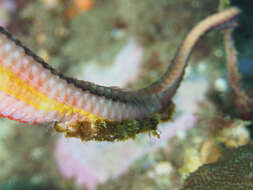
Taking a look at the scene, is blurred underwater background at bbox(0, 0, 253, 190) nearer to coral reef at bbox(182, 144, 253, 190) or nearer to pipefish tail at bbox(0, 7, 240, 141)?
coral reef at bbox(182, 144, 253, 190)

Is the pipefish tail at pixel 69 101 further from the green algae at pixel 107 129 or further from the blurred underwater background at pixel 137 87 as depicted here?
the blurred underwater background at pixel 137 87

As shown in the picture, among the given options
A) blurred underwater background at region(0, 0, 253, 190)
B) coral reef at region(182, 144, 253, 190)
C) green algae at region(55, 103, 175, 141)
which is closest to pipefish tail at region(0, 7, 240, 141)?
green algae at region(55, 103, 175, 141)

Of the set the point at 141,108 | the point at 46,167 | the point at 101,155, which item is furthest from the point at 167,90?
the point at 46,167

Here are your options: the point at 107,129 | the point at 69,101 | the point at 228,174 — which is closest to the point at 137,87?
the point at 228,174

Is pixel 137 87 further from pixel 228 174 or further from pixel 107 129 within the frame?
pixel 107 129

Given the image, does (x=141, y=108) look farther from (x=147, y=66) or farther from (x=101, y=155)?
(x=147, y=66)

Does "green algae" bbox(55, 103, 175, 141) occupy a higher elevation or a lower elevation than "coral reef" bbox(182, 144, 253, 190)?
higher
